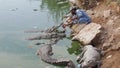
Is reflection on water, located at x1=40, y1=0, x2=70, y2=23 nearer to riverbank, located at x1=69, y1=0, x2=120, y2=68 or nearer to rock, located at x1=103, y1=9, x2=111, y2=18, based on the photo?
riverbank, located at x1=69, y1=0, x2=120, y2=68

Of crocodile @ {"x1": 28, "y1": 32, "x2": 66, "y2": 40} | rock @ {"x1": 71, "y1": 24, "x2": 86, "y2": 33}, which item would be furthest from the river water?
rock @ {"x1": 71, "y1": 24, "x2": 86, "y2": 33}

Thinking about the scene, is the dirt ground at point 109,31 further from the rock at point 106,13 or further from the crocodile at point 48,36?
the crocodile at point 48,36

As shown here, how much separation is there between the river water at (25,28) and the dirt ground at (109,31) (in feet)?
4.25

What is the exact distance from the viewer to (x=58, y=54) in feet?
40.3

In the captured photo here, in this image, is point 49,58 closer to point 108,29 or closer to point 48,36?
point 48,36

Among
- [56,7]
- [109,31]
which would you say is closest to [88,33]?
[109,31]

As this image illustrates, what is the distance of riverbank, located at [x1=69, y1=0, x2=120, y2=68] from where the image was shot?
1023cm

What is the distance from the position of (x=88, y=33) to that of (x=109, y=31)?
0.82 metres

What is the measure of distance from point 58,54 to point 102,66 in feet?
9.01

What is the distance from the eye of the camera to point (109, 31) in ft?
41.4

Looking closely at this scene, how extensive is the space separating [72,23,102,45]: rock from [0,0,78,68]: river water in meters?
0.44

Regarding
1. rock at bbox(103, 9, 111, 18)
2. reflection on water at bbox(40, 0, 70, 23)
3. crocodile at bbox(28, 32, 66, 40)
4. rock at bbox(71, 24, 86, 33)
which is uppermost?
rock at bbox(103, 9, 111, 18)

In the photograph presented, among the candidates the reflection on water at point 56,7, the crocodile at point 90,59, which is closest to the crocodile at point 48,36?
the reflection on water at point 56,7

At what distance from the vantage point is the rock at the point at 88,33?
1229 cm
